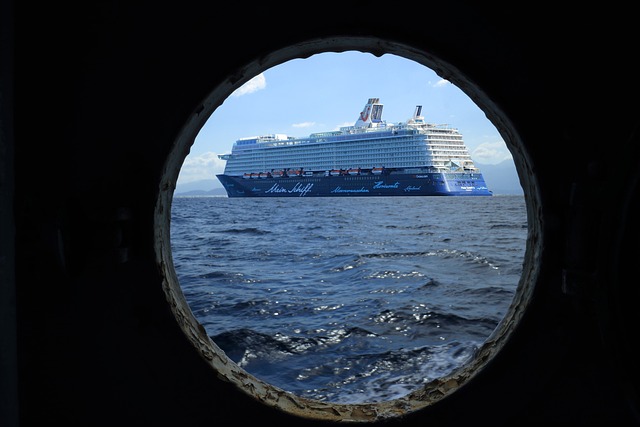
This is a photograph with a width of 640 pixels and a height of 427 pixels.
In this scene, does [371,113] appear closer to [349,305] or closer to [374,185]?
[374,185]

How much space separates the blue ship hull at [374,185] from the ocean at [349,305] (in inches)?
774

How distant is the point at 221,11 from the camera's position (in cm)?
71

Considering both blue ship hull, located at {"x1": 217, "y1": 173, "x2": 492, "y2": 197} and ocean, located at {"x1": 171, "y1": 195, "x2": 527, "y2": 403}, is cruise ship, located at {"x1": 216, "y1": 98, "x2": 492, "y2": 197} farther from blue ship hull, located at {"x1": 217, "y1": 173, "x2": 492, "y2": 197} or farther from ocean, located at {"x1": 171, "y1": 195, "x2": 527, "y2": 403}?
ocean, located at {"x1": 171, "y1": 195, "x2": 527, "y2": 403}

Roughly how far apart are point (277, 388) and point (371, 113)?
1333 inches

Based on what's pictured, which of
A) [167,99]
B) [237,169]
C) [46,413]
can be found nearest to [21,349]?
[46,413]

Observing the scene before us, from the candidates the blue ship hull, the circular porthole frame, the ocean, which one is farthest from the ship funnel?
the circular porthole frame

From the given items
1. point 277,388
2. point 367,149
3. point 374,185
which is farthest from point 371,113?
point 277,388

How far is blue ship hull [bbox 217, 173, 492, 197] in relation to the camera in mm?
28750

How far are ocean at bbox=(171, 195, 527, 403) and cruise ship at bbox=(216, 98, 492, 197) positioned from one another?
65.4ft

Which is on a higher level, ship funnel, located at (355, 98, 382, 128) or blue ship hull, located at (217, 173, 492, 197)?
ship funnel, located at (355, 98, 382, 128)

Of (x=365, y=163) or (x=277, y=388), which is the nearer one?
(x=277, y=388)

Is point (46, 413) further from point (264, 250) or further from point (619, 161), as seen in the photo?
point (264, 250)

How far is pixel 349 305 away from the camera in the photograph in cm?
434

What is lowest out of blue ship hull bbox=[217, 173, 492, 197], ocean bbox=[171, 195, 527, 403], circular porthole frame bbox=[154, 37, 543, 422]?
ocean bbox=[171, 195, 527, 403]
